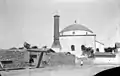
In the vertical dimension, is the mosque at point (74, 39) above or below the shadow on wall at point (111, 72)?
above

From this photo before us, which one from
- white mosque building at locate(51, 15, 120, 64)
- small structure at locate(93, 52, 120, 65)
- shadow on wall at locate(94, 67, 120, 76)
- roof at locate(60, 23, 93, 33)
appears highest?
roof at locate(60, 23, 93, 33)

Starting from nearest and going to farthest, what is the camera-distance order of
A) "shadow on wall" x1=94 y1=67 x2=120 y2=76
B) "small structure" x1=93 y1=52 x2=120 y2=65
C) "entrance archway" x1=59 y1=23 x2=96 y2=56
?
1. "shadow on wall" x1=94 y1=67 x2=120 y2=76
2. "small structure" x1=93 y1=52 x2=120 y2=65
3. "entrance archway" x1=59 y1=23 x2=96 y2=56

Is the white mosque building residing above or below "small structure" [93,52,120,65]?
above

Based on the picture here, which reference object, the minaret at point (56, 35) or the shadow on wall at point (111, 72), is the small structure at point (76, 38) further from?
the shadow on wall at point (111, 72)

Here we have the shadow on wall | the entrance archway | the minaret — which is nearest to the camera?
the shadow on wall

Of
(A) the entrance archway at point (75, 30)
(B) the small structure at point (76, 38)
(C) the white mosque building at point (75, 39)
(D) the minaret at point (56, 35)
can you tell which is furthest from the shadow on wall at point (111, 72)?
(A) the entrance archway at point (75, 30)

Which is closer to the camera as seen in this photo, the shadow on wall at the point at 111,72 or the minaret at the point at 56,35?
the shadow on wall at the point at 111,72

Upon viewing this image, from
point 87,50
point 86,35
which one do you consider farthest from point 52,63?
point 86,35

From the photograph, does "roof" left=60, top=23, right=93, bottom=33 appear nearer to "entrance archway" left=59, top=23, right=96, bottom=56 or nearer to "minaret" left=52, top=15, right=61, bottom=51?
"entrance archway" left=59, top=23, right=96, bottom=56

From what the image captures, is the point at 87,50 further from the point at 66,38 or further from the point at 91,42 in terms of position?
the point at 66,38

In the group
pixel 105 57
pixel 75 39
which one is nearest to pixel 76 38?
pixel 75 39

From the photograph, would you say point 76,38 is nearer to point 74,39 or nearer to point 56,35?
point 74,39

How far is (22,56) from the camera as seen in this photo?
2.58 metres

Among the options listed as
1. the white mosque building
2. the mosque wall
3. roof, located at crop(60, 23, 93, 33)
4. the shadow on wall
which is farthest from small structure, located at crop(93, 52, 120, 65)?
the shadow on wall
